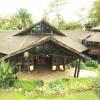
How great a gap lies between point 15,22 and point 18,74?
4645 cm

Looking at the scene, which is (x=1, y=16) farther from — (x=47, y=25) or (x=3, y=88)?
(x=3, y=88)

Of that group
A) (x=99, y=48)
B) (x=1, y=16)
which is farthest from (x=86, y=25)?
(x=99, y=48)

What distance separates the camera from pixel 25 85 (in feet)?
83.8

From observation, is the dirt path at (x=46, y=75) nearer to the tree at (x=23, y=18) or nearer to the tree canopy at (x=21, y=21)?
the tree canopy at (x=21, y=21)

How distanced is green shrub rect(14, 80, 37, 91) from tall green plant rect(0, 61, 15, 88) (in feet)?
Answer: 2.20

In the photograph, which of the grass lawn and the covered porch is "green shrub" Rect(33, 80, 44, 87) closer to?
the grass lawn

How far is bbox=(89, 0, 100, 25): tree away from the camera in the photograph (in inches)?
2690

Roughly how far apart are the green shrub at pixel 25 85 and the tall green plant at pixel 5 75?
0.67 m

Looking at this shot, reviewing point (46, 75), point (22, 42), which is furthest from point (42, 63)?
point (22, 42)

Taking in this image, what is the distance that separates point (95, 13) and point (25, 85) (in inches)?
1917

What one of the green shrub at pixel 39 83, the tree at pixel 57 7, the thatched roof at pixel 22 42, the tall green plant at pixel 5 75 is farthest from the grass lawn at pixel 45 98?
the tree at pixel 57 7

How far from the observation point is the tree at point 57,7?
255 feet

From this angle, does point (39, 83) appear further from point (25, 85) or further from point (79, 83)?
point (79, 83)

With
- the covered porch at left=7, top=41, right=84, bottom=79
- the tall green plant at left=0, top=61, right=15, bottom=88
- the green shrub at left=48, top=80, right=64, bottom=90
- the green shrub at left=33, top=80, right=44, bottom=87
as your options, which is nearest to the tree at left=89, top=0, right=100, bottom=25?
the covered porch at left=7, top=41, right=84, bottom=79
